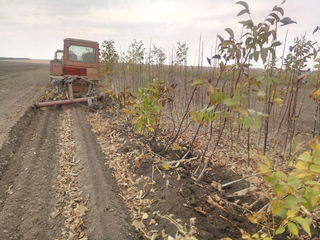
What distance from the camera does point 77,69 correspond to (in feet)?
37.5

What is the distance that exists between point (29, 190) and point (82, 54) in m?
8.57

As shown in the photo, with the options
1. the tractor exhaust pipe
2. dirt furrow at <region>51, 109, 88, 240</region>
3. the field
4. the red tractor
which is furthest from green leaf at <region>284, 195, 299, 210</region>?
the red tractor

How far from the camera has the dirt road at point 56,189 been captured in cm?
311

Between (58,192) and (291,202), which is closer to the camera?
(291,202)

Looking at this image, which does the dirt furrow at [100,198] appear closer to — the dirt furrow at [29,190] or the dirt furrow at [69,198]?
the dirt furrow at [69,198]

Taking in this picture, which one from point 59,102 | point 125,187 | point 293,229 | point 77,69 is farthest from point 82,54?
point 293,229

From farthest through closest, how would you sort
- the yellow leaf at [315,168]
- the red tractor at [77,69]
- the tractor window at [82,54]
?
the tractor window at [82,54] < the red tractor at [77,69] < the yellow leaf at [315,168]

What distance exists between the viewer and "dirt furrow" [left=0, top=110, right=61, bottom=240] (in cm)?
318

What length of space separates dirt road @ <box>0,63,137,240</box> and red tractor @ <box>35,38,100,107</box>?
14.3ft

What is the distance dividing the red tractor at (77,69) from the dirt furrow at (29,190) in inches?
194

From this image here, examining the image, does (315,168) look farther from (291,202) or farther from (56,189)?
(56,189)

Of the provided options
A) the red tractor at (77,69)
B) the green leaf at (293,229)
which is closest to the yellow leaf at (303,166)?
the green leaf at (293,229)

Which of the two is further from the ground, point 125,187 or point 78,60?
point 78,60

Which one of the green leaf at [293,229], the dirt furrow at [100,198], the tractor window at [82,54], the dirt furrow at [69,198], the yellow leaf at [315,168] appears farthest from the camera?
the tractor window at [82,54]
